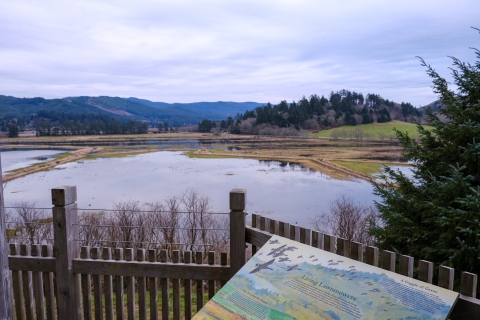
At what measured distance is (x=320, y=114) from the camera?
321 ft

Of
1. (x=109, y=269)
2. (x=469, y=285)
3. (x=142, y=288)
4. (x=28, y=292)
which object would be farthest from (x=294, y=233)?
(x=28, y=292)

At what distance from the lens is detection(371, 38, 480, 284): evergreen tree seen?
3.53 metres

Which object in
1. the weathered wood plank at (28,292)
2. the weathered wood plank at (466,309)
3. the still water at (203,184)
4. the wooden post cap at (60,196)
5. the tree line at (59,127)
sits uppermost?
the tree line at (59,127)

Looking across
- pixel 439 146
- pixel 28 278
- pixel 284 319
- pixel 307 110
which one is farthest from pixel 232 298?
pixel 307 110

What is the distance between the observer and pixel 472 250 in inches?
135

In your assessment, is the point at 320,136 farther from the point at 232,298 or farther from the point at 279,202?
the point at 232,298

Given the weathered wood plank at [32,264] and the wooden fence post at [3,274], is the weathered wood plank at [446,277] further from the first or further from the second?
the weathered wood plank at [32,264]

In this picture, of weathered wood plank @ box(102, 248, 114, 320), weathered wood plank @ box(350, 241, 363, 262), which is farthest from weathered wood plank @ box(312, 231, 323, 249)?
weathered wood plank @ box(102, 248, 114, 320)

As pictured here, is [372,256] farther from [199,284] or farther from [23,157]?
[23,157]

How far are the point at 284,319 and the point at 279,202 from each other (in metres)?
29.4

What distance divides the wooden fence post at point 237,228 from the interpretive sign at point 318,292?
2.08ft

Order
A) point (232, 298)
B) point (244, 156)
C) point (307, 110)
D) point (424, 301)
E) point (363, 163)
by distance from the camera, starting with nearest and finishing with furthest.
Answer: point (424, 301) → point (232, 298) → point (363, 163) → point (244, 156) → point (307, 110)

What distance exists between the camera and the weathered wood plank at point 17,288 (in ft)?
13.2

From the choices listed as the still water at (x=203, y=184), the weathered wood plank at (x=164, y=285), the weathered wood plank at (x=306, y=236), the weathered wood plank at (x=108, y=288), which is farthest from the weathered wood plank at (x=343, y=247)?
the still water at (x=203, y=184)
